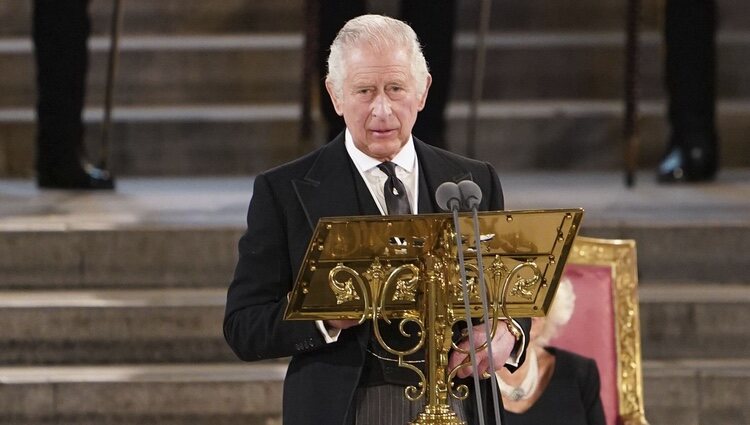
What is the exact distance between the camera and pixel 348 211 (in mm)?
2324

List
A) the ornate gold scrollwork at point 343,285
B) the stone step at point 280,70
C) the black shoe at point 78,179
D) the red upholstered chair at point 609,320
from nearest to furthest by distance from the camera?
the ornate gold scrollwork at point 343,285 → the red upholstered chair at point 609,320 → the black shoe at point 78,179 → the stone step at point 280,70

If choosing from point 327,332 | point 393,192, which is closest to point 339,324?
point 327,332

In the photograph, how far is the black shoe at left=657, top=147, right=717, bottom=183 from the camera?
6.05m

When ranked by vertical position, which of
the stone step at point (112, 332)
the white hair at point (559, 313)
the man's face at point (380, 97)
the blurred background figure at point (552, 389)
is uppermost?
the man's face at point (380, 97)

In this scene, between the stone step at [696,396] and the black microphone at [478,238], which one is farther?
the stone step at [696,396]

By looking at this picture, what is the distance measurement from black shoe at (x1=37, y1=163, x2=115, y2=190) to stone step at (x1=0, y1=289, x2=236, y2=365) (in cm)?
152

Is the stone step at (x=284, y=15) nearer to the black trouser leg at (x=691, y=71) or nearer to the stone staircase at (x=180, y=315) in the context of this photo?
the black trouser leg at (x=691, y=71)

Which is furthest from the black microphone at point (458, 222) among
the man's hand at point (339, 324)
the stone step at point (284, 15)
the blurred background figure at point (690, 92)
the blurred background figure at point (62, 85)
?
the stone step at point (284, 15)

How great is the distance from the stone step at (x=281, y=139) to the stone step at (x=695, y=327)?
2.26 m

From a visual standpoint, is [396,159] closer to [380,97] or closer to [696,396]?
[380,97]

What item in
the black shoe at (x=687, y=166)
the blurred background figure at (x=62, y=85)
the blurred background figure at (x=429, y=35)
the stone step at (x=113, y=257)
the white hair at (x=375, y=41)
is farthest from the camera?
the black shoe at (x=687, y=166)

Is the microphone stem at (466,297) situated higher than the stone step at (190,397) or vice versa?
the microphone stem at (466,297)

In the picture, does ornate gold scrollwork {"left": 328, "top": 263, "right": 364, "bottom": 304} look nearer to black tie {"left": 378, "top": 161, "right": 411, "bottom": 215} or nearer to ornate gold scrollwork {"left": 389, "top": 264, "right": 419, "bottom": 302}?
ornate gold scrollwork {"left": 389, "top": 264, "right": 419, "bottom": 302}

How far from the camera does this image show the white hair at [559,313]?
344 centimetres
